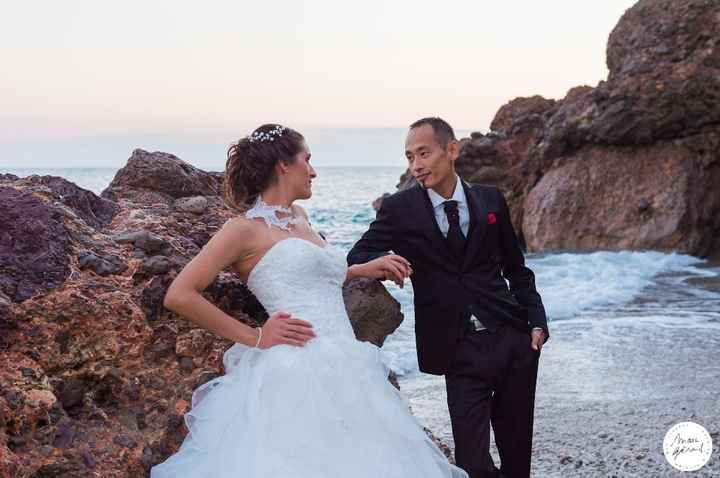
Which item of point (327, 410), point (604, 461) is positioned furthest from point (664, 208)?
point (327, 410)

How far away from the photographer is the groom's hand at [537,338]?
383cm

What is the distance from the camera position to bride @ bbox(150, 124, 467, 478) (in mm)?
2719

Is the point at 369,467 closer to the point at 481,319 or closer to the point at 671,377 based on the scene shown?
the point at 481,319

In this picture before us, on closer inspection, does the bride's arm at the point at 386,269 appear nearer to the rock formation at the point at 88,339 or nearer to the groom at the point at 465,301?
the groom at the point at 465,301

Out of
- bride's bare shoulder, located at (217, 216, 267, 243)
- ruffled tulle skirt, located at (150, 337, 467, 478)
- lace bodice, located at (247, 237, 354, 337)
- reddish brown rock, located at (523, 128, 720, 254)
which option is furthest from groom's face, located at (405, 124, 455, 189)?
reddish brown rock, located at (523, 128, 720, 254)

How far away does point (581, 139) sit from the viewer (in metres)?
17.5

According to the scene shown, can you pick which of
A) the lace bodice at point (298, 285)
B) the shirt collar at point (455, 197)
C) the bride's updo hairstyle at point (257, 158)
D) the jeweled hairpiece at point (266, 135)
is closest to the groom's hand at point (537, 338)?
the shirt collar at point (455, 197)

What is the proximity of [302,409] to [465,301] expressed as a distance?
1.18 metres

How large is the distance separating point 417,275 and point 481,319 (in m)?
0.37

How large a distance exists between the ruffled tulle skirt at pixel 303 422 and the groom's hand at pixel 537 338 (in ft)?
3.03

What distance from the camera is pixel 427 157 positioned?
385 cm

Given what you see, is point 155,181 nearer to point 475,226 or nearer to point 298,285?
point 298,285
